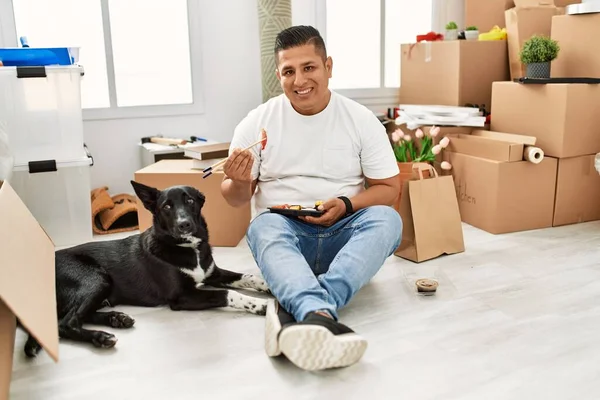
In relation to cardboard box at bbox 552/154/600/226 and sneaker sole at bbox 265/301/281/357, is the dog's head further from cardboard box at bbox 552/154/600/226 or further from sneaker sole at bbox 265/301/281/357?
cardboard box at bbox 552/154/600/226

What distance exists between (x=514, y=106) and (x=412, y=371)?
1892 millimetres

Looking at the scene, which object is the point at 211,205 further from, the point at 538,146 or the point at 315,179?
the point at 538,146

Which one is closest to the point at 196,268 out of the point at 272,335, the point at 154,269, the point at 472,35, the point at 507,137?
the point at 154,269

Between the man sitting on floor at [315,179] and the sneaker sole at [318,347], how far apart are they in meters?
0.24

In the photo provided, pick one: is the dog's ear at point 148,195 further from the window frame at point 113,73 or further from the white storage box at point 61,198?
the window frame at point 113,73

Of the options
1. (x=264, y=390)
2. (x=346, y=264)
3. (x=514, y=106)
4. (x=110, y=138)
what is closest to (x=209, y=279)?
(x=346, y=264)

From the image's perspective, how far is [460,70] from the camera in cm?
330

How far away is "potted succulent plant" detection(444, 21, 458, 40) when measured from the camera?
139 inches

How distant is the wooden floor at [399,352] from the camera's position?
1.45 meters

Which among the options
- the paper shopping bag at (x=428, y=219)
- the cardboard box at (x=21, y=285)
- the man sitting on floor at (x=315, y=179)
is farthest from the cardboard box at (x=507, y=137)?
the cardboard box at (x=21, y=285)

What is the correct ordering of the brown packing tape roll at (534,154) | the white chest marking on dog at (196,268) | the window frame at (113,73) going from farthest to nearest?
the window frame at (113,73) < the brown packing tape roll at (534,154) < the white chest marking on dog at (196,268)

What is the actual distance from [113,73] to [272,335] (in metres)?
2.26

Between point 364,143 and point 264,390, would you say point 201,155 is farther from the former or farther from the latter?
point 264,390

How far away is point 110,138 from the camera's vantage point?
10.8ft
